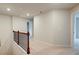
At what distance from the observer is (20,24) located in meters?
3.00

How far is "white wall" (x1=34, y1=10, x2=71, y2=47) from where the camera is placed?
3.09 meters

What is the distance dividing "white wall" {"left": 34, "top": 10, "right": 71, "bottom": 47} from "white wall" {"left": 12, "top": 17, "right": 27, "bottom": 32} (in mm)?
307

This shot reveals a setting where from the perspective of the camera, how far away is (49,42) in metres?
3.06

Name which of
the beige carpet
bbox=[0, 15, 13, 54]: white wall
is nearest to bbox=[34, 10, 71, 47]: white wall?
the beige carpet

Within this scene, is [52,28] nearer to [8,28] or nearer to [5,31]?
[8,28]

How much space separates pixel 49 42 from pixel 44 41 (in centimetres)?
14

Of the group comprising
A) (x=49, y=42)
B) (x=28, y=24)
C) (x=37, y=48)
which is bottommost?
(x=37, y=48)

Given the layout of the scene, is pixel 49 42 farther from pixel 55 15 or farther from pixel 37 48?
pixel 55 15

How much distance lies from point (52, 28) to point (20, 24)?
90 centimetres

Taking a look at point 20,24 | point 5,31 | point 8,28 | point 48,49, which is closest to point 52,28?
point 48,49

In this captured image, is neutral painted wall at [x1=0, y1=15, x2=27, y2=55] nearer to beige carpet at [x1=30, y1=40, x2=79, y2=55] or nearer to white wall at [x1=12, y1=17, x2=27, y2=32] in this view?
white wall at [x1=12, y1=17, x2=27, y2=32]

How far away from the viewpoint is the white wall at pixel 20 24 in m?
2.92
